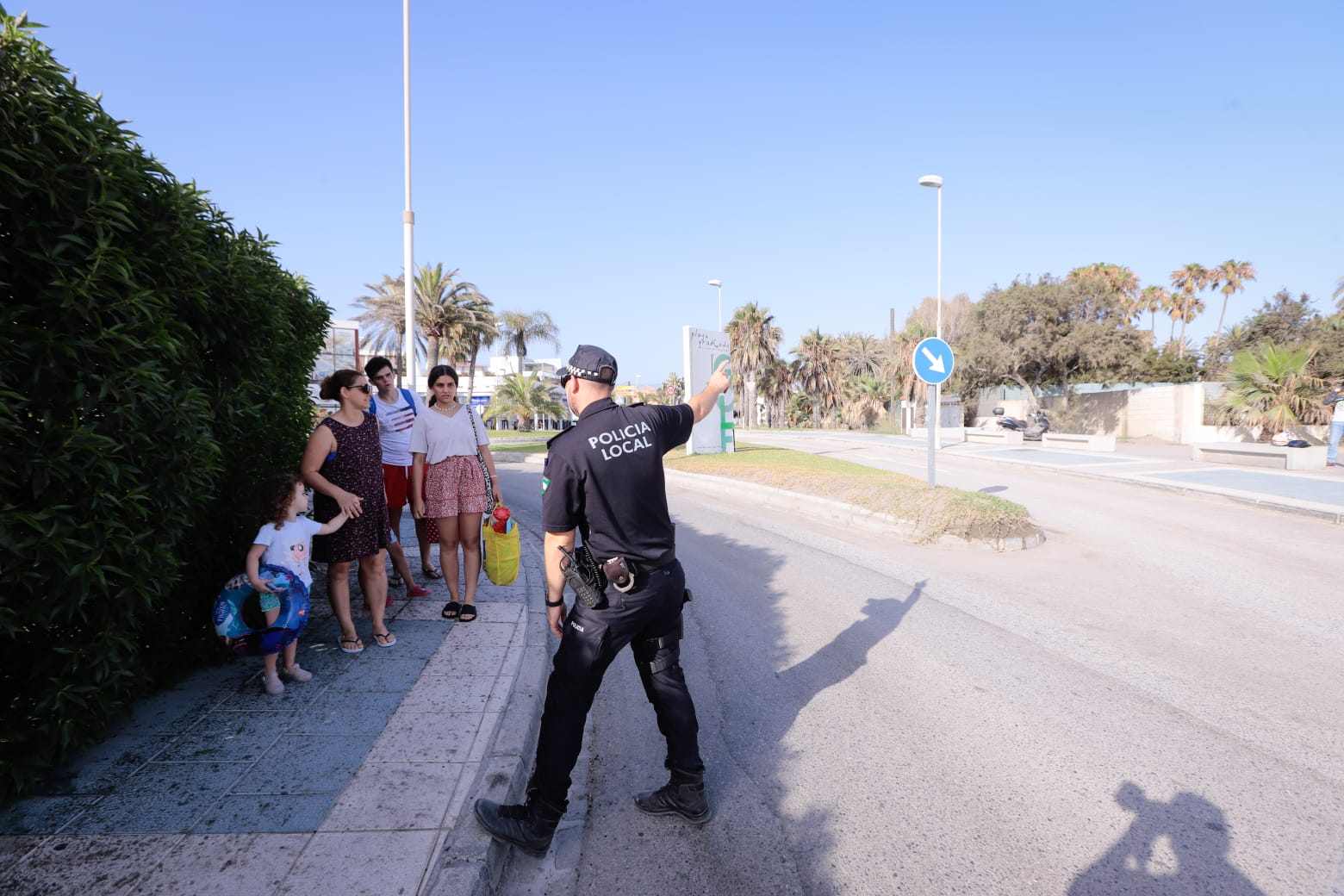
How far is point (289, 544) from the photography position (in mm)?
3973

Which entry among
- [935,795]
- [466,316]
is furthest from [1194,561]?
[466,316]

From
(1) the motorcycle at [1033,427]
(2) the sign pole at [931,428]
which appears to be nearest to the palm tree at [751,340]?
(1) the motorcycle at [1033,427]

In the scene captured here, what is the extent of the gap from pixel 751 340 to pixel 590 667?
50195 mm

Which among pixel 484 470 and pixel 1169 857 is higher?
pixel 484 470

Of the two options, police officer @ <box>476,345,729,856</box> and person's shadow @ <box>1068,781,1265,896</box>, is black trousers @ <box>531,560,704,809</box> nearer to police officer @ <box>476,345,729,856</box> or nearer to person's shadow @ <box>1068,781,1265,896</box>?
police officer @ <box>476,345,729,856</box>

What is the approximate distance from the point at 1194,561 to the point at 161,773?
8.92m

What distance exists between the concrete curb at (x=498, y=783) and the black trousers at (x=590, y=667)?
0.29m

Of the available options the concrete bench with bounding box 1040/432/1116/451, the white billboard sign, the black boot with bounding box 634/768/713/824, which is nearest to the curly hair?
the black boot with bounding box 634/768/713/824

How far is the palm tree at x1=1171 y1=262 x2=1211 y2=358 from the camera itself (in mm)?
49031

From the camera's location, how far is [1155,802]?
3047 mm

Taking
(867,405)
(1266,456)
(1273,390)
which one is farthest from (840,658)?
(867,405)

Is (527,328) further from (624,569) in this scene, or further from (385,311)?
(624,569)

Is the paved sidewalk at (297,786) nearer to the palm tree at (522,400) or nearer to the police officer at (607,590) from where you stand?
the police officer at (607,590)

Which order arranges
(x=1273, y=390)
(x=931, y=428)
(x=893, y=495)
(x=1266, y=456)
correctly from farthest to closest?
(x=1273, y=390) < (x=1266, y=456) < (x=931, y=428) < (x=893, y=495)
